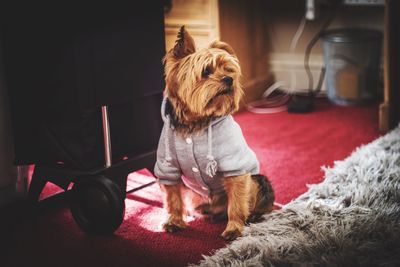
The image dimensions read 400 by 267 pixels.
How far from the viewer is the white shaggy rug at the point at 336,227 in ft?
4.25

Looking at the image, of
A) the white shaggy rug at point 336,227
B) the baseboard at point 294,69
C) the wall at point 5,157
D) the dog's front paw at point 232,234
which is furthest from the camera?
the baseboard at point 294,69

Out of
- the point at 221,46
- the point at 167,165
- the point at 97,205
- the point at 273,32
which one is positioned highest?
the point at 221,46

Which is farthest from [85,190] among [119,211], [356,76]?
[356,76]

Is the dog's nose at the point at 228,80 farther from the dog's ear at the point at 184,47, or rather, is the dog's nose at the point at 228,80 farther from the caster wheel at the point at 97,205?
the caster wheel at the point at 97,205

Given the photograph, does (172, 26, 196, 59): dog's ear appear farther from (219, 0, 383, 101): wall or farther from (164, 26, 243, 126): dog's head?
(219, 0, 383, 101): wall

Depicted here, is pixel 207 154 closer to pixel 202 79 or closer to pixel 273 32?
pixel 202 79

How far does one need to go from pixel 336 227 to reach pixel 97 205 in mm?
649

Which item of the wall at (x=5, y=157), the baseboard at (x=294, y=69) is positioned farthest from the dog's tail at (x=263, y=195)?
the baseboard at (x=294, y=69)

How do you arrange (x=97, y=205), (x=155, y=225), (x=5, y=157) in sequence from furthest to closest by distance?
(x=5, y=157) < (x=155, y=225) < (x=97, y=205)

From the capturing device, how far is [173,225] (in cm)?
160

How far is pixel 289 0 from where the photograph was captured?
3.31m

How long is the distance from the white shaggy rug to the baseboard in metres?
1.50

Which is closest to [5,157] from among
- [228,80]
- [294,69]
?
[228,80]

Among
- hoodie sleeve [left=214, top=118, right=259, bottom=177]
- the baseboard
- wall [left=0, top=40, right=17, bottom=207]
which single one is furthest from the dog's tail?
the baseboard
